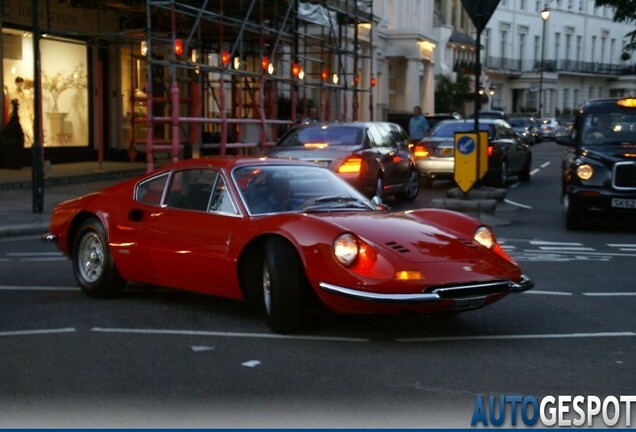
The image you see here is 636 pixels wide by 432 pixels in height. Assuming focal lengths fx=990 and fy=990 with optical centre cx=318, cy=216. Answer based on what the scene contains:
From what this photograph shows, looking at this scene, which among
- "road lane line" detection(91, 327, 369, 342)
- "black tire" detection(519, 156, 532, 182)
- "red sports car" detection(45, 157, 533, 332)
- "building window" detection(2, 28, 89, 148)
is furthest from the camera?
"black tire" detection(519, 156, 532, 182)

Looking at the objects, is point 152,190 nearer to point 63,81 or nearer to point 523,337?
point 523,337

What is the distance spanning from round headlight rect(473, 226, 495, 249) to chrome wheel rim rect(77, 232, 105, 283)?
3.25 meters

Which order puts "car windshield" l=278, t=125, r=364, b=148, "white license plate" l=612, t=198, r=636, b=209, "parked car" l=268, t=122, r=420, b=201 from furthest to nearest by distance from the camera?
"car windshield" l=278, t=125, r=364, b=148
"parked car" l=268, t=122, r=420, b=201
"white license plate" l=612, t=198, r=636, b=209

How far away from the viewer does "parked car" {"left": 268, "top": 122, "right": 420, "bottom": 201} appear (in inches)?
616

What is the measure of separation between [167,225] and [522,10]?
74204mm

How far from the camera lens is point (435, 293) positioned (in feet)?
21.7

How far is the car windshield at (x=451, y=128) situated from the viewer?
2156 centimetres

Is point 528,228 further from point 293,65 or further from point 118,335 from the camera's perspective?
point 293,65

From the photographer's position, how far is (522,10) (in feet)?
257

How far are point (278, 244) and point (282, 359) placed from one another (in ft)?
3.13

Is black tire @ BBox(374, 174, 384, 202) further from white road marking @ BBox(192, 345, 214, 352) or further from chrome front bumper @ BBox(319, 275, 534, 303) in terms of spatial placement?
white road marking @ BBox(192, 345, 214, 352)

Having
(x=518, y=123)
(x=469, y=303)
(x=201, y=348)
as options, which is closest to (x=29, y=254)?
(x=201, y=348)

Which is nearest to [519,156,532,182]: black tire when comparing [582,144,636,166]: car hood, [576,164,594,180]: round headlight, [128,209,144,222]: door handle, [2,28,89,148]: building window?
[582,144,636,166]: car hood

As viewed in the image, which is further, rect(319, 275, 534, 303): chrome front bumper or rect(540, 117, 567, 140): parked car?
rect(540, 117, 567, 140): parked car
